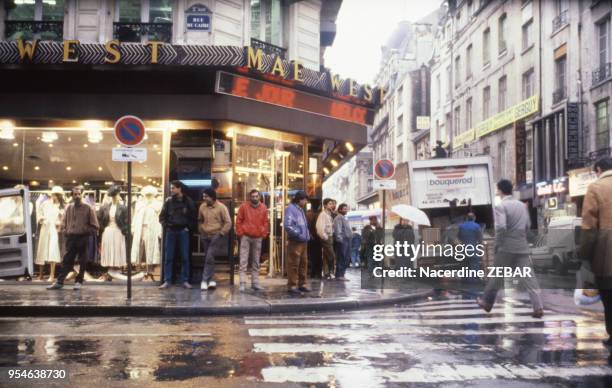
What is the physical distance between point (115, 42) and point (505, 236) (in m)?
8.76

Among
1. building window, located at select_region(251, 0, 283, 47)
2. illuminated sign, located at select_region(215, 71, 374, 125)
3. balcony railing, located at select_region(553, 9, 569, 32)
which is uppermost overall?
balcony railing, located at select_region(553, 9, 569, 32)

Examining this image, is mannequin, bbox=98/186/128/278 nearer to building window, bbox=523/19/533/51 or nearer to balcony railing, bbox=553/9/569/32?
balcony railing, bbox=553/9/569/32

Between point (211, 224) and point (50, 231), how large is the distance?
411 centimetres

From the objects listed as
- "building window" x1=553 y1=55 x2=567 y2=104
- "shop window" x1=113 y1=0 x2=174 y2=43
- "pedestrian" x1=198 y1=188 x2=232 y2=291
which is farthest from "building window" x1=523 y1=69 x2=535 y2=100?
"pedestrian" x1=198 y1=188 x2=232 y2=291

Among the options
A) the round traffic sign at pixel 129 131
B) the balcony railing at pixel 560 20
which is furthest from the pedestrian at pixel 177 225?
the balcony railing at pixel 560 20

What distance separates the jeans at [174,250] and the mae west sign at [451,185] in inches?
342

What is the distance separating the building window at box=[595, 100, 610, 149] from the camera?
86.8ft

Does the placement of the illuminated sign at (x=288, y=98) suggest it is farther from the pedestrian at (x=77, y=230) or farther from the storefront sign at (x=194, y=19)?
the pedestrian at (x=77, y=230)

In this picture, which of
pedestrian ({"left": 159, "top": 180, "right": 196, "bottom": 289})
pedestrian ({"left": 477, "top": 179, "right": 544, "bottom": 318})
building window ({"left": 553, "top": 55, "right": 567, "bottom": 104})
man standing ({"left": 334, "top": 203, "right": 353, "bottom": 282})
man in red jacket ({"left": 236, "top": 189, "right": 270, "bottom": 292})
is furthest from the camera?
building window ({"left": 553, "top": 55, "right": 567, "bottom": 104})

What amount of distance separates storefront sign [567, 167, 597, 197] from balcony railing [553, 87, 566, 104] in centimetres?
399

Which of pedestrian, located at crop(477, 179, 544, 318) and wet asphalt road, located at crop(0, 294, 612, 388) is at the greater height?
pedestrian, located at crop(477, 179, 544, 318)

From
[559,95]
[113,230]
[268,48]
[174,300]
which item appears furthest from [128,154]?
[559,95]

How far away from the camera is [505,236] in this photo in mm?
9336

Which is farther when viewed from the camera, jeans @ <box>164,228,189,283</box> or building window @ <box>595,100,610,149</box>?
building window @ <box>595,100,610,149</box>
